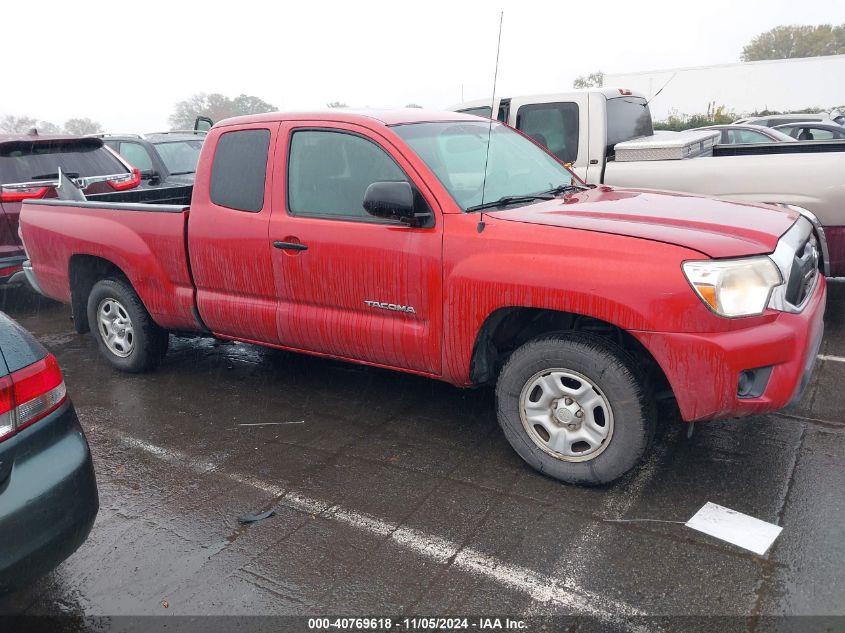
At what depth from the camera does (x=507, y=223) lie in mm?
3438

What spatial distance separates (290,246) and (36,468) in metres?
1.95

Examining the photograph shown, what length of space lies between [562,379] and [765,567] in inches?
44.5

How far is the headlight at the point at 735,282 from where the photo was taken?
9.64 feet

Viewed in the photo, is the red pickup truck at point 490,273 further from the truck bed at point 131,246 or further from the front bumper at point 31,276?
the front bumper at point 31,276

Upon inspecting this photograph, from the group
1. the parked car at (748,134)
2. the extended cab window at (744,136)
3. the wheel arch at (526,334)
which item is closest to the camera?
the wheel arch at (526,334)

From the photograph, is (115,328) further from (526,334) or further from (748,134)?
(748,134)

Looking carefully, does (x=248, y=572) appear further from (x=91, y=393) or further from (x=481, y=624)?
(x=91, y=393)

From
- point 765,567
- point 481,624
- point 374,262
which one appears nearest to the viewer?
point 481,624

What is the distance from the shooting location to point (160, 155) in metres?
10.8

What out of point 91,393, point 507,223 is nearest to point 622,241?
point 507,223

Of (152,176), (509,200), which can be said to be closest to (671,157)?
(509,200)

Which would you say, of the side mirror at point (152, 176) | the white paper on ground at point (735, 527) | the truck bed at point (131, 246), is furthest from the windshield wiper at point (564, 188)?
the side mirror at point (152, 176)

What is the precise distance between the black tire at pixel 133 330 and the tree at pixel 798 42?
84020 mm

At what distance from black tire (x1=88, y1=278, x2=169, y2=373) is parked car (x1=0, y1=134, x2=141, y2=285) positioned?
158 cm
